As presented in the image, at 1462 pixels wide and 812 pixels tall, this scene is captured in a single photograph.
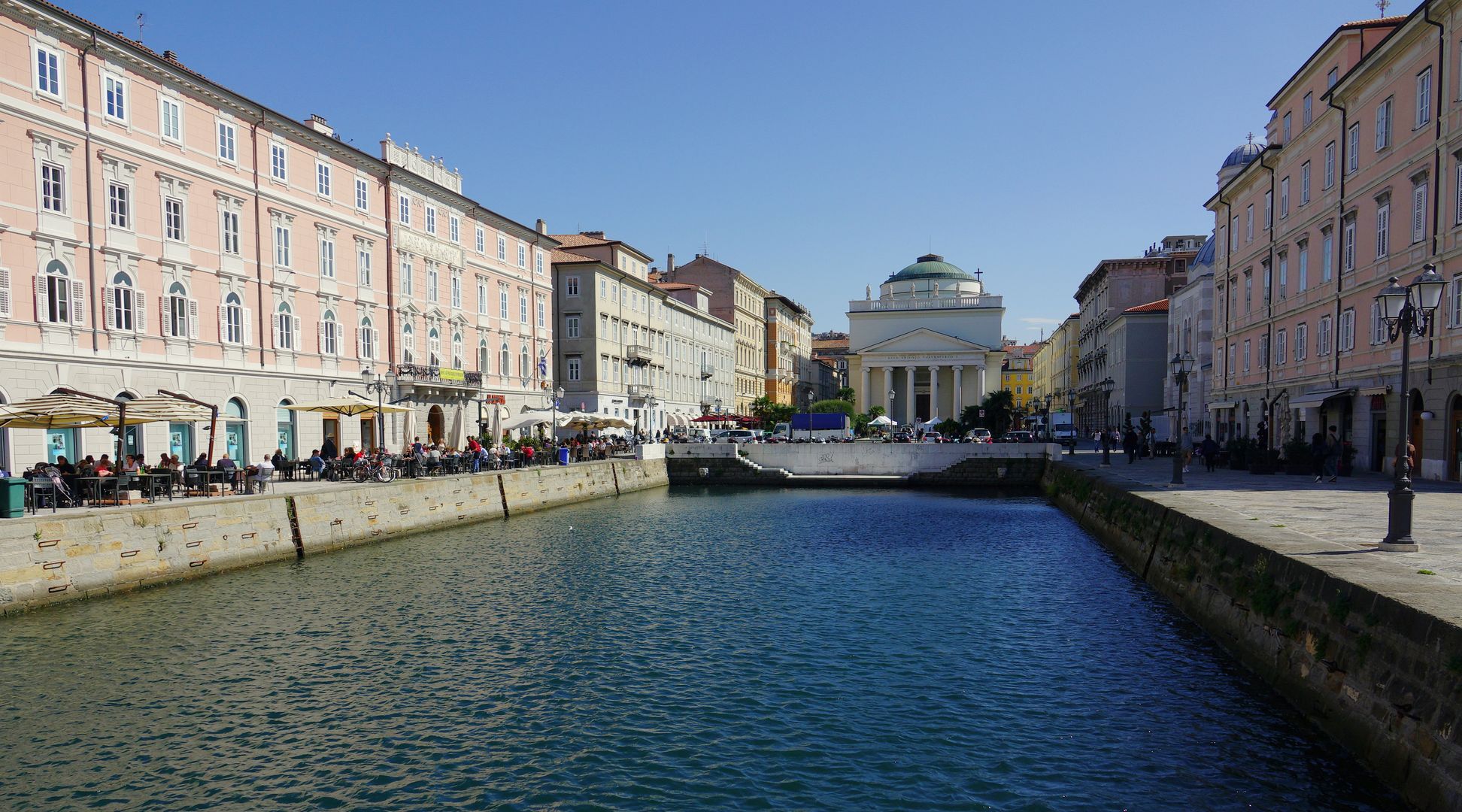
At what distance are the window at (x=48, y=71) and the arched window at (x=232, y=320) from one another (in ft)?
28.0

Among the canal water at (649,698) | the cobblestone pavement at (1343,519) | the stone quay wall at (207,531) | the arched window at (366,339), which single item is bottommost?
the canal water at (649,698)

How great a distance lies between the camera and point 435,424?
4556 cm

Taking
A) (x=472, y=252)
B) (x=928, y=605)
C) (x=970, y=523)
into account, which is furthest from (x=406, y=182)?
(x=928, y=605)

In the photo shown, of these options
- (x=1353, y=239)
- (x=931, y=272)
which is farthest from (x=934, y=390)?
(x=1353, y=239)

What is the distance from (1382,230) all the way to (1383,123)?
12.1 feet

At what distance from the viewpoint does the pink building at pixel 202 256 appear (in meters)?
25.1

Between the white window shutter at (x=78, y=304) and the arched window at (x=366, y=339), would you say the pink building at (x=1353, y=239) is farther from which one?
the white window shutter at (x=78, y=304)

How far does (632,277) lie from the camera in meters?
67.2

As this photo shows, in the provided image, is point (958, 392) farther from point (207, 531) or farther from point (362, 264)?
point (207, 531)

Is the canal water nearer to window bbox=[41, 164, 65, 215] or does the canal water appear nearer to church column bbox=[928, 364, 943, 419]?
window bbox=[41, 164, 65, 215]

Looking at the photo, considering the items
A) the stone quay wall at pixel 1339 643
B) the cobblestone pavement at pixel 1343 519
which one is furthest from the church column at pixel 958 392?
the stone quay wall at pixel 1339 643

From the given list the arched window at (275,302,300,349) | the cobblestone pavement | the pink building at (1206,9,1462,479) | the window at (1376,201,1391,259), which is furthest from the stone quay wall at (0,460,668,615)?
the window at (1376,201,1391,259)

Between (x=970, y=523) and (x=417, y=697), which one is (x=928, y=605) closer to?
(x=417, y=697)

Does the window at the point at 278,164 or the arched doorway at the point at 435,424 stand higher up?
the window at the point at 278,164
